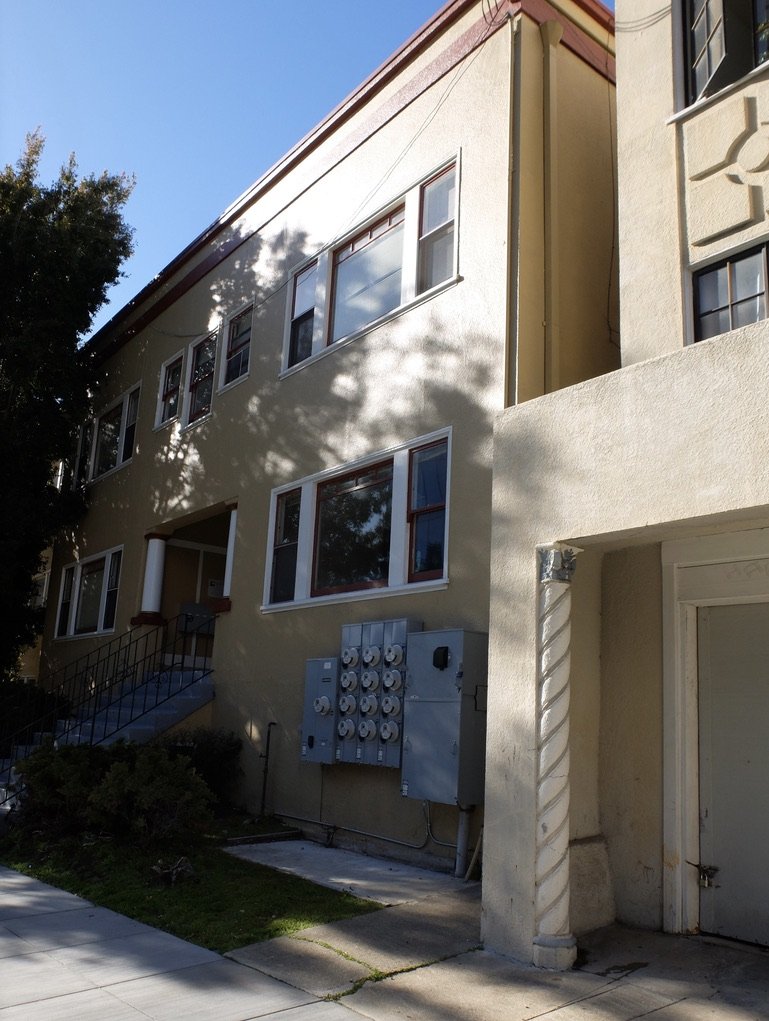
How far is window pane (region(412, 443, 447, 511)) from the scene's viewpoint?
9.52m

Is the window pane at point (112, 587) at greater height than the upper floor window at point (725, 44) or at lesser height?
lesser

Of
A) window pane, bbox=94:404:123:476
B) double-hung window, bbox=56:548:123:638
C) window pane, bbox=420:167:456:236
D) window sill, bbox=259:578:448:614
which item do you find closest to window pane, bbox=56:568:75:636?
double-hung window, bbox=56:548:123:638

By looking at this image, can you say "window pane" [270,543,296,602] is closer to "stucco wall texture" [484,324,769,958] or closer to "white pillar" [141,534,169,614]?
"white pillar" [141,534,169,614]

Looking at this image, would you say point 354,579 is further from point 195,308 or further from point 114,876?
point 195,308

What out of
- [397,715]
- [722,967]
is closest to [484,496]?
[397,715]

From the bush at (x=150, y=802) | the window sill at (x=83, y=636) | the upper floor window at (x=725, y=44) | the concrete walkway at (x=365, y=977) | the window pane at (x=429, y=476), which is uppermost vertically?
the upper floor window at (x=725, y=44)

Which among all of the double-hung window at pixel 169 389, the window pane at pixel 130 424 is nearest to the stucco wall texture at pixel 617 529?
the double-hung window at pixel 169 389

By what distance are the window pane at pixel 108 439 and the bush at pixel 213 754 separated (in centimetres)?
777

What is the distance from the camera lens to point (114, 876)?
7.80 metres

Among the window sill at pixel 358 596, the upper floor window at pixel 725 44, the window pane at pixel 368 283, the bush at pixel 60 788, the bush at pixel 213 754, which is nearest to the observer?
the upper floor window at pixel 725 44

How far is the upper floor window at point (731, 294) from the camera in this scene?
7145 millimetres

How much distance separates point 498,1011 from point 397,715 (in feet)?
13.2

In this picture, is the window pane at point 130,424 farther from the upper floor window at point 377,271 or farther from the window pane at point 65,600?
the upper floor window at point 377,271

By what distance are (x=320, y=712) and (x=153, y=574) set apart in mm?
6502
